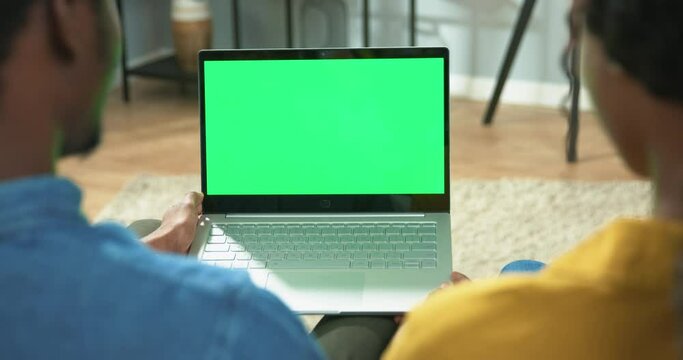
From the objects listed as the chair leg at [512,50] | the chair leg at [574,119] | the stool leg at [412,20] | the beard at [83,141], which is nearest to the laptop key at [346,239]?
the beard at [83,141]

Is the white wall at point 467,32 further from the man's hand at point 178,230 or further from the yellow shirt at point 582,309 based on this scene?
the yellow shirt at point 582,309

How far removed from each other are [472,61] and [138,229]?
8.17 ft

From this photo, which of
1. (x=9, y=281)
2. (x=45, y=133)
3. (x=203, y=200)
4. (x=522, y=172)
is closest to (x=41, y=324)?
(x=9, y=281)

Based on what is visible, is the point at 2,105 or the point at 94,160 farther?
the point at 94,160

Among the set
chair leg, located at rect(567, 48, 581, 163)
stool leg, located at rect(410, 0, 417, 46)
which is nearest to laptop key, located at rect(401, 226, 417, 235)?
chair leg, located at rect(567, 48, 581, 163)

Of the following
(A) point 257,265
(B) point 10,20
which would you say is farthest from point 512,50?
(B) point 10,20

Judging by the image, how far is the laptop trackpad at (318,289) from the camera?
127cm

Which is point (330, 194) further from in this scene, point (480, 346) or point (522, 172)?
point (522, 172)

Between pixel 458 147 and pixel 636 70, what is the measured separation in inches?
101

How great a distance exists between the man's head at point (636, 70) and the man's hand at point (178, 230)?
2.35 feet

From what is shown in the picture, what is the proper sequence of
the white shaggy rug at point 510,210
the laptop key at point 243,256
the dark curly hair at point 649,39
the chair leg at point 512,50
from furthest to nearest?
1. the chair leg at point 512,50
2. the white shaggy rug at point 510,210
3. the laptop key at point 243,256
4. the dark curly hair at point 649,39

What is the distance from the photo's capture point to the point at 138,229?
1.49m

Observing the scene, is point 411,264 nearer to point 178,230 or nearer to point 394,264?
point 394,264

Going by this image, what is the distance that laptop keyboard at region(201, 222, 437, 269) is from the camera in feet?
4.44
